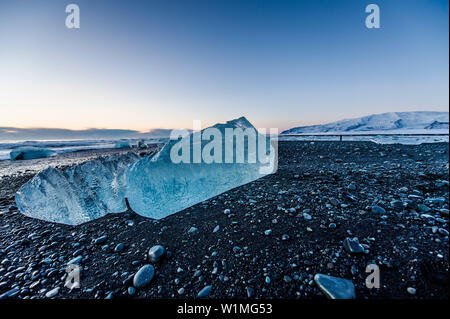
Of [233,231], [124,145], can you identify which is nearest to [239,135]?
[233,231]

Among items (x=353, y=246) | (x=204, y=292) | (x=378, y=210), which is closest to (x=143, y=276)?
(x=204, y=292)

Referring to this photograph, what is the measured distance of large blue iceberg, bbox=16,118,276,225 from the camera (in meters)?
2.04

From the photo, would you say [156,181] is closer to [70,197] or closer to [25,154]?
[70,197]

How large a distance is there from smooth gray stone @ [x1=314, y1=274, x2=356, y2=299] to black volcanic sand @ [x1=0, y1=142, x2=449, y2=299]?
0.04 m

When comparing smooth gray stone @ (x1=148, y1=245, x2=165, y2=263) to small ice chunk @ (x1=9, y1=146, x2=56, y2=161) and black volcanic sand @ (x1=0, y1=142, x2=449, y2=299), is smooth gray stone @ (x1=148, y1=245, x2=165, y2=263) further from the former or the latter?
small ice chunk @ (x1=9, y1=146, x2=56, y2=161)

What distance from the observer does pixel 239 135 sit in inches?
110

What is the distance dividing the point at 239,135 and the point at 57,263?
2555mm

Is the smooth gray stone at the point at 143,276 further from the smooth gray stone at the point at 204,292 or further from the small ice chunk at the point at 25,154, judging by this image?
the small ice chunk at the point at 25,154

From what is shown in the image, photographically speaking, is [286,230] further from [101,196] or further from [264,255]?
[101,196]

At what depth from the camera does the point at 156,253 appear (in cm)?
136

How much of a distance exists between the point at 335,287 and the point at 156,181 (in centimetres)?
191

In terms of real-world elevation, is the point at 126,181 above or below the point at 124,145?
below

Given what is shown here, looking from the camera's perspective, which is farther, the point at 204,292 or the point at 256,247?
the point at 256,247

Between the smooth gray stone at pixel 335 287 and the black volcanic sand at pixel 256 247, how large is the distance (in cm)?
4
